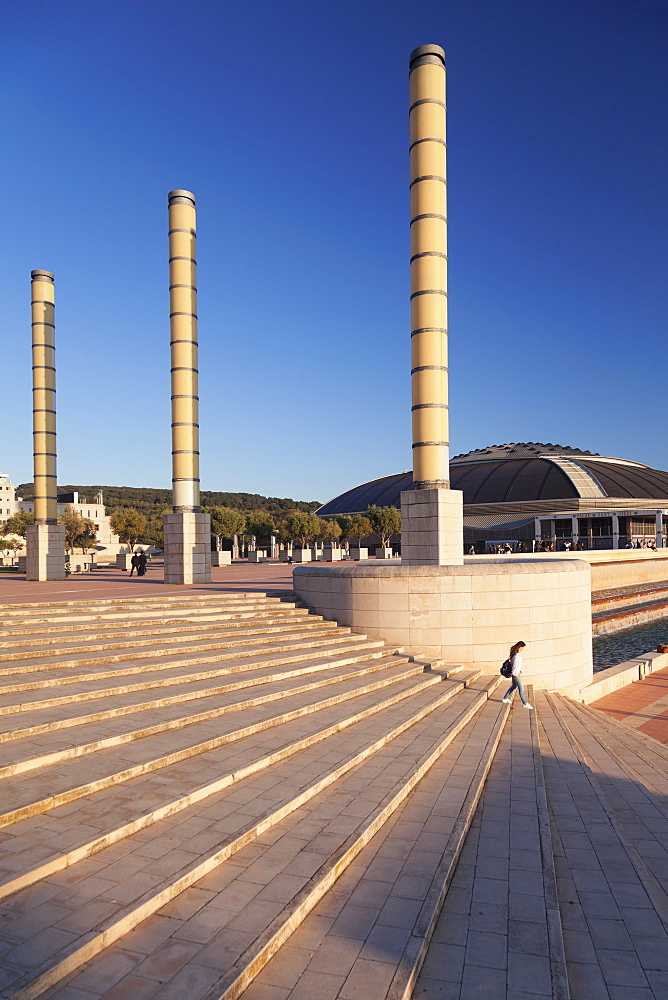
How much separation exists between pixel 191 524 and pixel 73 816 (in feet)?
63.6

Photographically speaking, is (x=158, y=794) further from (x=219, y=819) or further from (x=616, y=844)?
(x=616, y=844)

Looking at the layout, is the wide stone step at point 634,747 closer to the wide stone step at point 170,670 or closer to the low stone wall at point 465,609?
the low stone wall at point 465,609

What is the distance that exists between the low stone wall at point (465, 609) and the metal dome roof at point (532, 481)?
203 feet

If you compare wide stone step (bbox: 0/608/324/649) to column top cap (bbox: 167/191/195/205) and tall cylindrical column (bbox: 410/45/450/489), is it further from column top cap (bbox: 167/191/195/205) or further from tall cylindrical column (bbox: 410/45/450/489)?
column top cap (bbox: 167/191/195/205)

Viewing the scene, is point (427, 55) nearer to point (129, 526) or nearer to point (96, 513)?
point (129, 526)

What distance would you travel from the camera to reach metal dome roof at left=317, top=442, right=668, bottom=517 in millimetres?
78812

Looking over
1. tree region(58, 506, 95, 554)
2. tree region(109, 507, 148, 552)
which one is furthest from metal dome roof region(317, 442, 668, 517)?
tree region(58, 506, 95, 554)

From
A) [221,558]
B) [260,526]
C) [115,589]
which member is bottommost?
[221,558]

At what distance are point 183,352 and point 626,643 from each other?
74.8 ft

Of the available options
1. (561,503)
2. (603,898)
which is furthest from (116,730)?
(561,503)

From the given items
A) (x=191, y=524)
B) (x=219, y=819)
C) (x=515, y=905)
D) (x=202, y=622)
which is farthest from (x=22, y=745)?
(x=191, y=524)

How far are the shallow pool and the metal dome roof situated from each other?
142ft

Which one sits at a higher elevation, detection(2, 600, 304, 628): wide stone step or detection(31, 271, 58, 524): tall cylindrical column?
detection(31, 271, 58, 524): tall cylindrical column

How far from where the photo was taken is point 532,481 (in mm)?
81438
